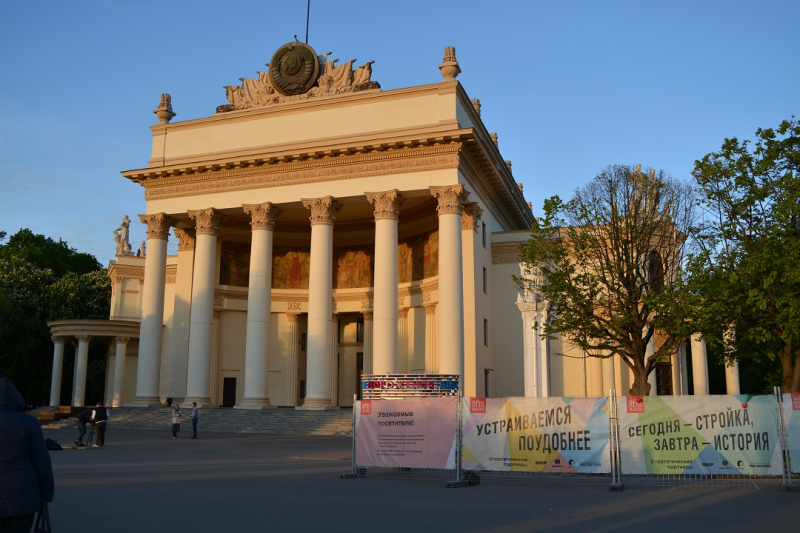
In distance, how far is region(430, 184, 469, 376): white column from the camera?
107 ft

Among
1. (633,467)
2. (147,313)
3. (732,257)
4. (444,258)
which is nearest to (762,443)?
(633,467)

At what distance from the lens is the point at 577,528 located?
31.7ft

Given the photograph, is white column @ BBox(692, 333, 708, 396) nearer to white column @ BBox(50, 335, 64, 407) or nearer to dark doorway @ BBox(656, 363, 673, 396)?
dark doorway @ BBox(656, 363, 673, 396)

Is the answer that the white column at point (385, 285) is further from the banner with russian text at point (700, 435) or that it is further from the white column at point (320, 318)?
the banner with russian text at point (700, 435)

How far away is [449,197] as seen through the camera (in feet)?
111

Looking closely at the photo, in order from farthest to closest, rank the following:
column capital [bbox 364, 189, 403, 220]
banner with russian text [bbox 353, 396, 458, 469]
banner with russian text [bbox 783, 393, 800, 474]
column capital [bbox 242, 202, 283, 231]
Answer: column capital [bbox 242, 202, 283, 231], column capital [bbox 364, 189, 403, 220], banner with russian text [bbox 353, 396, 458, 469], banner with russian text [bbox 783, 393, 800, 474]

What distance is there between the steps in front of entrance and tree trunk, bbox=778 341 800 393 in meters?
17.0

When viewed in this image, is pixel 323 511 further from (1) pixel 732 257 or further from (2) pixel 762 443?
(1) pixel 732 257

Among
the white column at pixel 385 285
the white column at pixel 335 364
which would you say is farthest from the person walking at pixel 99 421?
the white column at pixel 335 364

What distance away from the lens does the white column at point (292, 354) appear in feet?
142

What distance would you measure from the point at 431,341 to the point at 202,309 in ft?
39.2

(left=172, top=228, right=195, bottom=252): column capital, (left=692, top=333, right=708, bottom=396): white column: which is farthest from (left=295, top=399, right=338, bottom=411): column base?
(left=692, top=333, right=708, bottom=396): white column

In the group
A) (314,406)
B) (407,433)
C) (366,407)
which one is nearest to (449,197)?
(314,406)

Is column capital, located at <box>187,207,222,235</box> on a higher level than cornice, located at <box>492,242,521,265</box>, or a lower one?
higher
